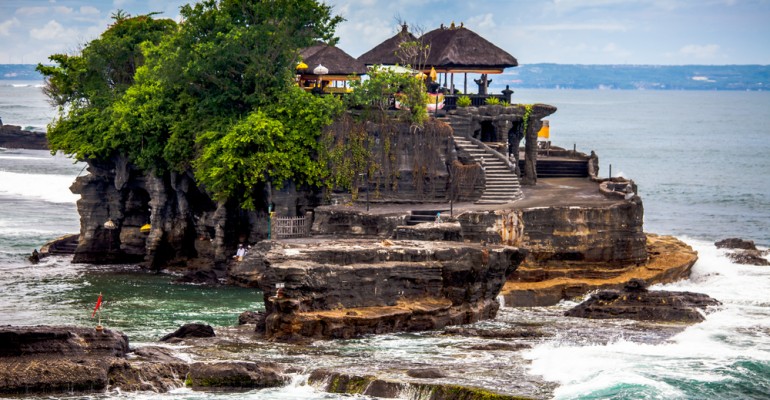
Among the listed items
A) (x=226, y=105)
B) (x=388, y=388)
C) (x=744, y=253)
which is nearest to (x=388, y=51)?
(x=226, y=105)

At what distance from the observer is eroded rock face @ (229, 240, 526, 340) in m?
49.9

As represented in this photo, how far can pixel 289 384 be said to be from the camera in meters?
44.2

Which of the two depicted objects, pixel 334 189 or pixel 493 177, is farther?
pixel 493 177

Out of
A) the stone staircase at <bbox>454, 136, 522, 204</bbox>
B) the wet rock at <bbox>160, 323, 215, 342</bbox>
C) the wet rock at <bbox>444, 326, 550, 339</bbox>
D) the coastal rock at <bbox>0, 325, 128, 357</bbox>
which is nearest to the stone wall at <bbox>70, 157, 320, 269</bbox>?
the stone staircase at <bbox>454, 136, 522, 204</bbox>

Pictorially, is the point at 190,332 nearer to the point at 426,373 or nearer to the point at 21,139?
the point at 426,373

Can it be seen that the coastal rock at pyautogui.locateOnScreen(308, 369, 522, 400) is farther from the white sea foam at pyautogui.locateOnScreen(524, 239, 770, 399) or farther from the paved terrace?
the paved terrace

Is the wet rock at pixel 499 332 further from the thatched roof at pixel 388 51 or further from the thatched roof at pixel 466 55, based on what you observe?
the thatched roof at pixel 388 51

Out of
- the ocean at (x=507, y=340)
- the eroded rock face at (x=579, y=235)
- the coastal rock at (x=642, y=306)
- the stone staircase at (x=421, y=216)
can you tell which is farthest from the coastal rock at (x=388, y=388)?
the eroded rock face at (x=579, y=235)

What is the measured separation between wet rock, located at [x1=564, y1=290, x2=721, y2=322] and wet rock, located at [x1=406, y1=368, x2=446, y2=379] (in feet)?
39.5

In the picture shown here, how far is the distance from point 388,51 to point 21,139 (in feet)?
267

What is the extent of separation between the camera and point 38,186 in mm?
106375

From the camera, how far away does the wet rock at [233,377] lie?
144 ft

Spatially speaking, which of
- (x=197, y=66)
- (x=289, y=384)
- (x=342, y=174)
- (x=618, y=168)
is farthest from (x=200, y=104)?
(x=618, y=168)

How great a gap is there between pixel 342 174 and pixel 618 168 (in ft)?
241
